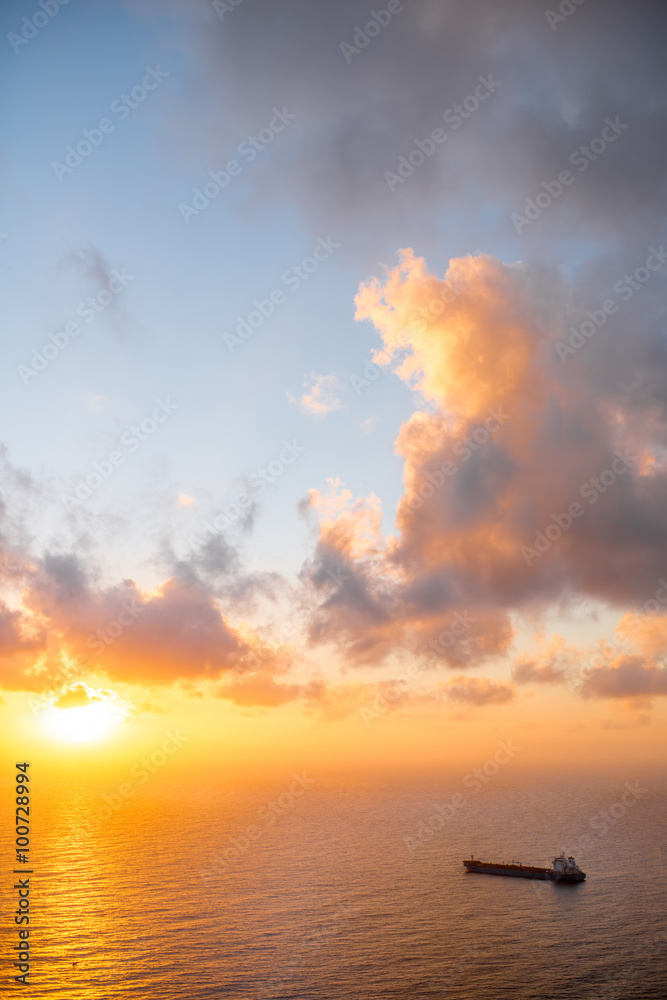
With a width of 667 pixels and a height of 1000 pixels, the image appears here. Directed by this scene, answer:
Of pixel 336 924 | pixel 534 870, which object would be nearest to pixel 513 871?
pixel 534 870

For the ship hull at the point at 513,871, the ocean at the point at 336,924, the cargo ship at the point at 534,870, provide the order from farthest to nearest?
the ship hull at the point at 513,871, the cargo ship at the point at 534,870, the ocean at the point at 336,924

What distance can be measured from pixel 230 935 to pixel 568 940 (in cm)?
5184

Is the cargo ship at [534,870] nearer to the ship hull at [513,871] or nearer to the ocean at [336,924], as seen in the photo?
the ship hull at [513,871]

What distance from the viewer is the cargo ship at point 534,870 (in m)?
122

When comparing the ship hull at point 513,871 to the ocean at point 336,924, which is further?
the ship hull at point 513,871

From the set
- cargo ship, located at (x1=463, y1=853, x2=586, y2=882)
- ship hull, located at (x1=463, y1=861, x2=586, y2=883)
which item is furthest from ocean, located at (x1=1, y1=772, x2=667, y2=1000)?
ship hull, located at (x1=463, y1=861, x2=586, y2=883)

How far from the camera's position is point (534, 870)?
131 m

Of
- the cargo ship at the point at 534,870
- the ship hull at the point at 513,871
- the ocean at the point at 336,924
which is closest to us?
the ocean at the point at 336,924

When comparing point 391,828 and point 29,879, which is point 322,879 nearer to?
point 29,879

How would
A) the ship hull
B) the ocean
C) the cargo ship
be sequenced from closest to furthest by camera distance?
the ocean, the cargo ship, the ship hull

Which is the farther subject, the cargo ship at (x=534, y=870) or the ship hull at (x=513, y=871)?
the ship hull at (x=513, y=871)

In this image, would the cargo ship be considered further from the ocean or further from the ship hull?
the ocean

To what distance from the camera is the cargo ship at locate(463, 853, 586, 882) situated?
4823 inches

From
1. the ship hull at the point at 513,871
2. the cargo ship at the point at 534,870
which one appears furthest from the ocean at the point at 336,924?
the ship hull at the point at 513,871
